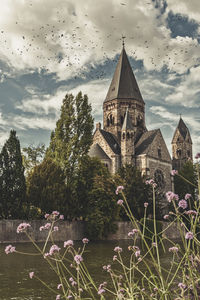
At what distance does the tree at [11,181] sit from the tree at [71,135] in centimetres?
590

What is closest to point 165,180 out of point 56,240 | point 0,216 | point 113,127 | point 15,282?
point 113,127

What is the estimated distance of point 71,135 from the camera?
31969mm

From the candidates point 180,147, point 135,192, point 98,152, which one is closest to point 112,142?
point 98,152

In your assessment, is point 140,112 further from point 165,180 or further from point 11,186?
point 11,186

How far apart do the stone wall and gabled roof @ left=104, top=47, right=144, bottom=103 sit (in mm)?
27099

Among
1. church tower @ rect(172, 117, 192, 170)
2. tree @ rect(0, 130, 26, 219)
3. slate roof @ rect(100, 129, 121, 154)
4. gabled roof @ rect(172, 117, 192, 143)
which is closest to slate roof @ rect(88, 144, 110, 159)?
slate roof @ rect(100, 129, 121, 154)

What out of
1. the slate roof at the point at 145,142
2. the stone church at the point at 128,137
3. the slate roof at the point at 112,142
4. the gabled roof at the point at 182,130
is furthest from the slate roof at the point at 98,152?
the gabled roof at the point at 182,130

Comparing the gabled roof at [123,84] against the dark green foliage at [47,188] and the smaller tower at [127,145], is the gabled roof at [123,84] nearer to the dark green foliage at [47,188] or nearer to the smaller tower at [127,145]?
the smaller tower at [127,145]

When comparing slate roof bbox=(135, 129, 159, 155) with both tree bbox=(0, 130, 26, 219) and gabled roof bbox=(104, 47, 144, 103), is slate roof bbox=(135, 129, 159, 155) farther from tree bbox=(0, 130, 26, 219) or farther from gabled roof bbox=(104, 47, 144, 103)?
tree bbox=(0, 130, 26, 219)

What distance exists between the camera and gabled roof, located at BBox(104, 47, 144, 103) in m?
54.2

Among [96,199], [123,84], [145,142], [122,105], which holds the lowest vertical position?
[96,199]

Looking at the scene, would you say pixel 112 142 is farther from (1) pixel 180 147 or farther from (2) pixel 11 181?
(2) pixel 11 181

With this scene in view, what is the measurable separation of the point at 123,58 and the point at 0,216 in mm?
43375

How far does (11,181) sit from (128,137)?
25150 millimetres
